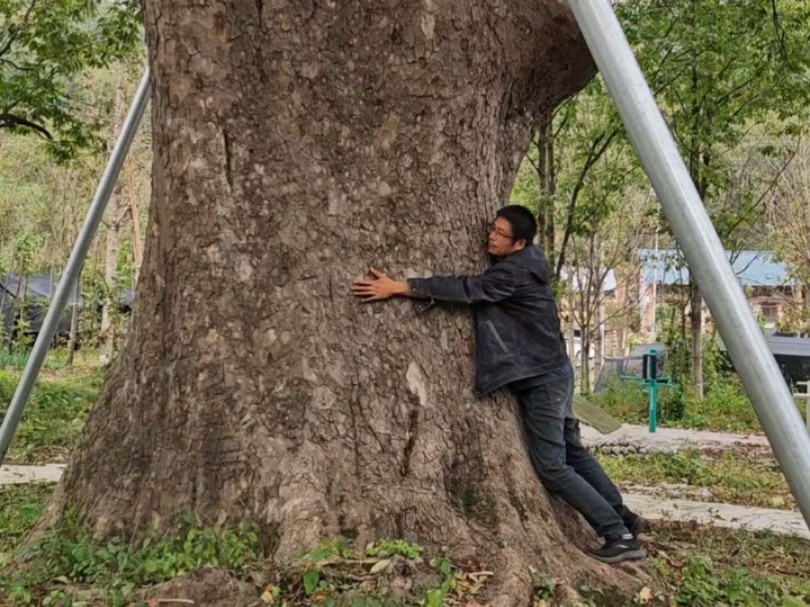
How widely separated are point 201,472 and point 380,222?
4.16 ft

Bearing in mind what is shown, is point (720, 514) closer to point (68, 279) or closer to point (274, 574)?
point (274, 574)

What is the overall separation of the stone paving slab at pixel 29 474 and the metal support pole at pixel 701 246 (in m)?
5.01

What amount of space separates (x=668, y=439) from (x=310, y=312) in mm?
8603

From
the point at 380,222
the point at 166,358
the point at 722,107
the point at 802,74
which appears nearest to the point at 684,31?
the point at 802,74

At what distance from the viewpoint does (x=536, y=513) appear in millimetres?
3352

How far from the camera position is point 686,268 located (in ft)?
42.6

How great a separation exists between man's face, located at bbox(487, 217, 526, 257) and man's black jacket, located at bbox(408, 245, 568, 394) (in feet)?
0.11

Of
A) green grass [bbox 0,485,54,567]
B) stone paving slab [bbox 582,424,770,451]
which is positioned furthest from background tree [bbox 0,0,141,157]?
stone paving slab [bbox 582,424,770,451]

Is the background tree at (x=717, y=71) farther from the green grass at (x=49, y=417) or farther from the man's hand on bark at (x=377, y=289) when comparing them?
the green grass at (x=49, y=417)

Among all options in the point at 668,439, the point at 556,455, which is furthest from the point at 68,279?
the point at 668,439

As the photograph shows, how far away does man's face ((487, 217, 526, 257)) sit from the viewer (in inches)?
141

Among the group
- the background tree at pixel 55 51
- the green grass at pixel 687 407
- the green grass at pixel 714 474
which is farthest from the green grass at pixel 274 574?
the green grass at pixel 687 407

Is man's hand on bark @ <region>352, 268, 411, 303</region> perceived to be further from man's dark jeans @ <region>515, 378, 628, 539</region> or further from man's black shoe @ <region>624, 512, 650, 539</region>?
man's black shoe @ <region>624, 512, 650, 539</region>

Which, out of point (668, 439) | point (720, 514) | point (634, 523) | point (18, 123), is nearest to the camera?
point (634, 523)
